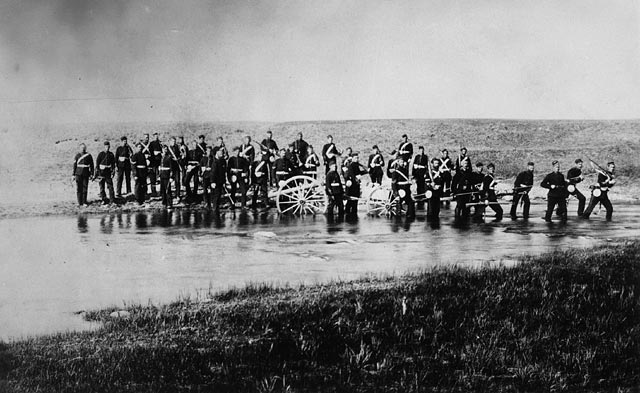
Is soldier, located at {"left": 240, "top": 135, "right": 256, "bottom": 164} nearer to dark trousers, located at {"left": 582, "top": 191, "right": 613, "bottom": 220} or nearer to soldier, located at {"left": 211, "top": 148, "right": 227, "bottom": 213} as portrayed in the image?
soldier, located at {"left": 211, "top": 148, "right": 227, "bottom": 213}

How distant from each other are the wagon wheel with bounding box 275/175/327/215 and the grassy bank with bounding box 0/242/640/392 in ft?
32.6

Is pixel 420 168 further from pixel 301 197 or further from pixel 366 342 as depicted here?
pixel 366 342

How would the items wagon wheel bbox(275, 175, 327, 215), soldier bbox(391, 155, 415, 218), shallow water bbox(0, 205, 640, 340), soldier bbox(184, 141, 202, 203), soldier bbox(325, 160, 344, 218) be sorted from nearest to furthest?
1. shallow water bbox(0, 205, 640, 340)
2. soldier bbox(391, 155, 415, 218)
3. soldier bbox(325, 160, 344, 218)
4. wagon wheel bbox(275, 175, 327, 215)
5. soldier bbox(184, 141, 202, 203)

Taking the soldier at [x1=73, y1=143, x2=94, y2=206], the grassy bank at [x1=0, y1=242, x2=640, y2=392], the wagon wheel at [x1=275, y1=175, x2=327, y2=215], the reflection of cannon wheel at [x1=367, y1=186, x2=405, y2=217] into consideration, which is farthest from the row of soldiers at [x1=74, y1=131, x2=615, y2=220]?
the grassy bank at [x1=0, y1=242, x2=640, y2=392]

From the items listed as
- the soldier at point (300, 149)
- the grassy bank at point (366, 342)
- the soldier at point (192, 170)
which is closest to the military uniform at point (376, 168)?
the soldier at point (300, 149)

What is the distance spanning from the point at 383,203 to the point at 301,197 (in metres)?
2.51

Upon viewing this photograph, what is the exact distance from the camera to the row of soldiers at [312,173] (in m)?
18.0

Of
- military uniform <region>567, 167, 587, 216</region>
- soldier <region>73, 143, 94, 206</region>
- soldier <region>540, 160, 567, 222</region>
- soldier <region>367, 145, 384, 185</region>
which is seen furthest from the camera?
soldier <region>367, 145, 384, 185</region>

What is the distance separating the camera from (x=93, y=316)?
7617 mm

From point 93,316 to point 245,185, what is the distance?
1295 cm

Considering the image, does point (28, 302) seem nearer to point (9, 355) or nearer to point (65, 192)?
point (9, 355)

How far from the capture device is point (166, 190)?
20.2 metres

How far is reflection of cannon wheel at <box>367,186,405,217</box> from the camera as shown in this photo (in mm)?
18578

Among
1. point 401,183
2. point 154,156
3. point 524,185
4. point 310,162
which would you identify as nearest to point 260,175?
point 310,162
